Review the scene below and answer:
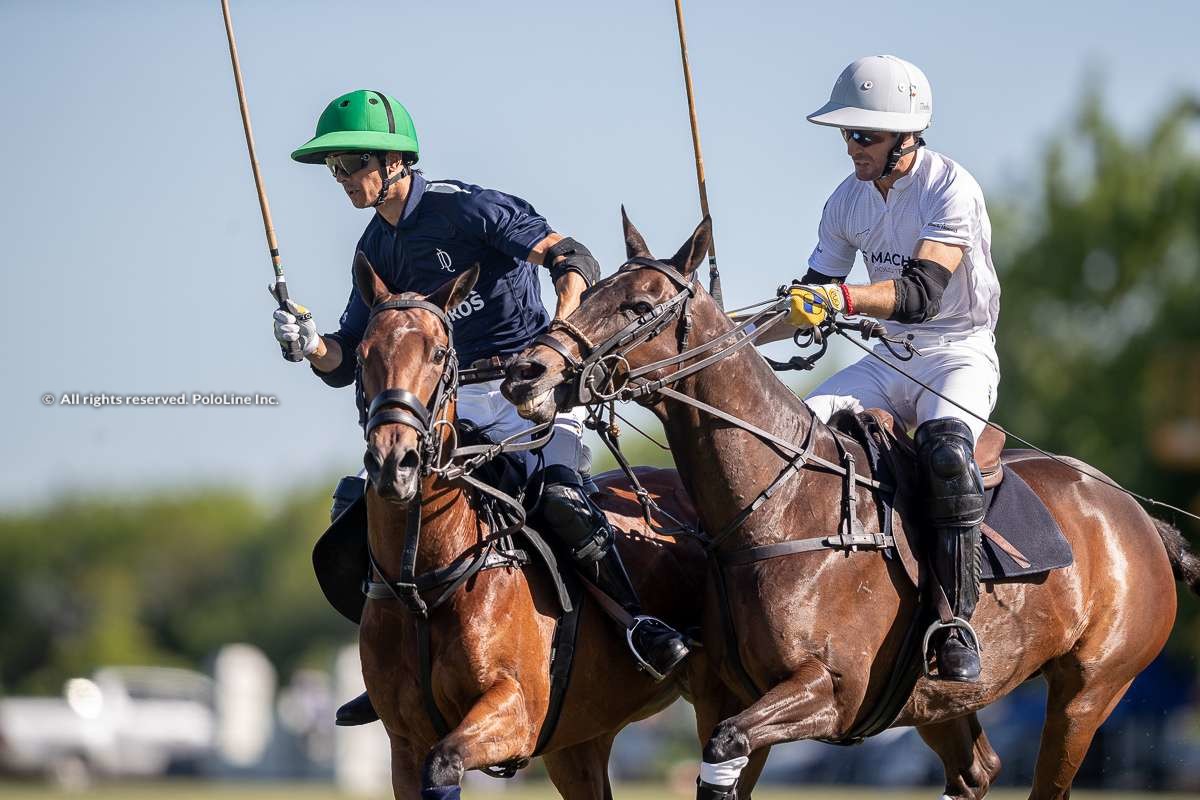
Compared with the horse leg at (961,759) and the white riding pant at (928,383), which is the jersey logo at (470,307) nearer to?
the white riding pant at (928,383)

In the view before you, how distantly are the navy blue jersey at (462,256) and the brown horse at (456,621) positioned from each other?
2.81ft

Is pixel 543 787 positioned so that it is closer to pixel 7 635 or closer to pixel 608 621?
pixel 608 621

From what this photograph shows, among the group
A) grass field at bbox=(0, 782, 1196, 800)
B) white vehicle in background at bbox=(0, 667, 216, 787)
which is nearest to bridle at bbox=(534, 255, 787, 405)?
grass field at bbox=(0, 782, 1196, 800)

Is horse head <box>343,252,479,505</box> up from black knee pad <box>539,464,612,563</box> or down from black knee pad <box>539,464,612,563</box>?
up

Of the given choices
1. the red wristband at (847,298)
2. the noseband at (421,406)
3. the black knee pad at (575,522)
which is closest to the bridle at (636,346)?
the red wristband at (847,298)

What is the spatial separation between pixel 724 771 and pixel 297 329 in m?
2.65

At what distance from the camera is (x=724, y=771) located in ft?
19.4

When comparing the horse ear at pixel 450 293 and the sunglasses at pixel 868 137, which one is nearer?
the horse ear at pixel 450 293

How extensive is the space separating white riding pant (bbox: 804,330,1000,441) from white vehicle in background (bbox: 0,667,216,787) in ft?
68.8

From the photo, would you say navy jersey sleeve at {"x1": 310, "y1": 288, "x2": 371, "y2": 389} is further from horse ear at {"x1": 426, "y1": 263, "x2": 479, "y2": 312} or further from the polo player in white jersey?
the polo player in white jersey

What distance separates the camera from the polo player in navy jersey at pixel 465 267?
269 inches

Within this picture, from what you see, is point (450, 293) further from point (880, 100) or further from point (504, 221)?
point (880, 100)

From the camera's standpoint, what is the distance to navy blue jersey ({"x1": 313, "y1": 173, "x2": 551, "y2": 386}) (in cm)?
725

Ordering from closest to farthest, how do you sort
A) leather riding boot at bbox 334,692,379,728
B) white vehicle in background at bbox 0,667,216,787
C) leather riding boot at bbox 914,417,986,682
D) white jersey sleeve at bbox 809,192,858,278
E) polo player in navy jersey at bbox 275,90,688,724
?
leather riding boot at bbox 914,417,986,682, polo player in navy jersey at bbox 275,90,688,724, leather riding boot at bbox 334,692,379,728, white jersey sleeve at bbox 809,192,858,278, white vehicle in background at bbox 0,667,216,787
